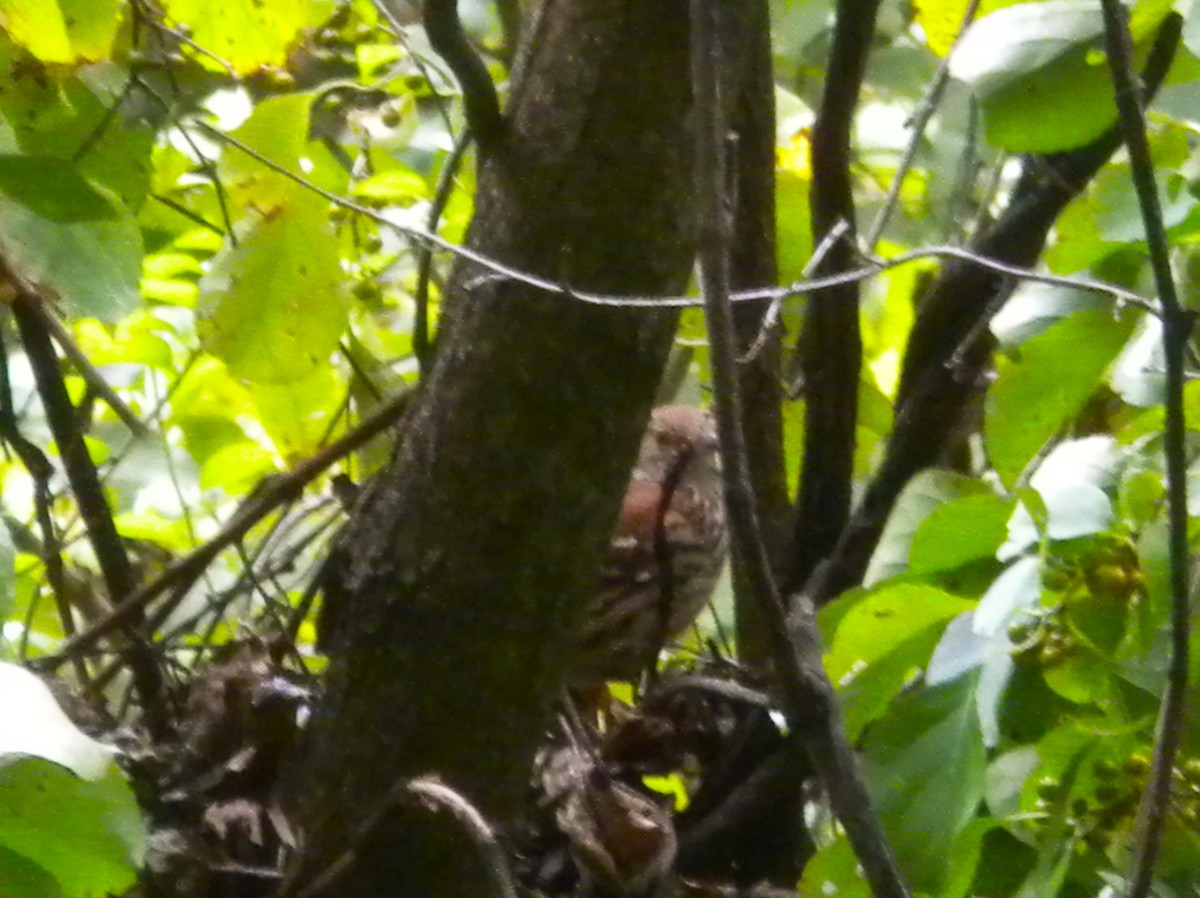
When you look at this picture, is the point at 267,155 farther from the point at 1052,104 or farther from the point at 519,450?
the point at 1052,104

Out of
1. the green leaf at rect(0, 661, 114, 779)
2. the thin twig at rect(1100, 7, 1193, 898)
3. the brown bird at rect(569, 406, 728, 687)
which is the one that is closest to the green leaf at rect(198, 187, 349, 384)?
the brown bird at rect(569, 406, 728, 687)

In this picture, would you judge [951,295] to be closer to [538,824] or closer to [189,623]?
[538,824]

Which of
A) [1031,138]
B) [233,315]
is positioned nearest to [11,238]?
[233,315]

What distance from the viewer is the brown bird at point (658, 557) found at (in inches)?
41.1

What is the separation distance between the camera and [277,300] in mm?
917

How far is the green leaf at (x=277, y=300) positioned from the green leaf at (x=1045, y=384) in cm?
44

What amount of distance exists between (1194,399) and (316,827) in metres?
0.52

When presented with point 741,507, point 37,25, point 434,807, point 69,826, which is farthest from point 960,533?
point 37,25

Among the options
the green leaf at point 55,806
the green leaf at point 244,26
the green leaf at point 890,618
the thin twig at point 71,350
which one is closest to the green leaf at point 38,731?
the green leaf at point 55,806

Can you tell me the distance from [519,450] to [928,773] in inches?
10.7

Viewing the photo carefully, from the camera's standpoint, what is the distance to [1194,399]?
0.64 metres

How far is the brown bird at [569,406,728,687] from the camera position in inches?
41.1

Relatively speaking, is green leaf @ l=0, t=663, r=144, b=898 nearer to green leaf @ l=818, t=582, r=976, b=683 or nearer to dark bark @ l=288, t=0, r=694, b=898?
dark bark @ l=288, t=0, r=694, b=898

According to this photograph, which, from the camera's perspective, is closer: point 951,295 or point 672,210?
point 672,210
